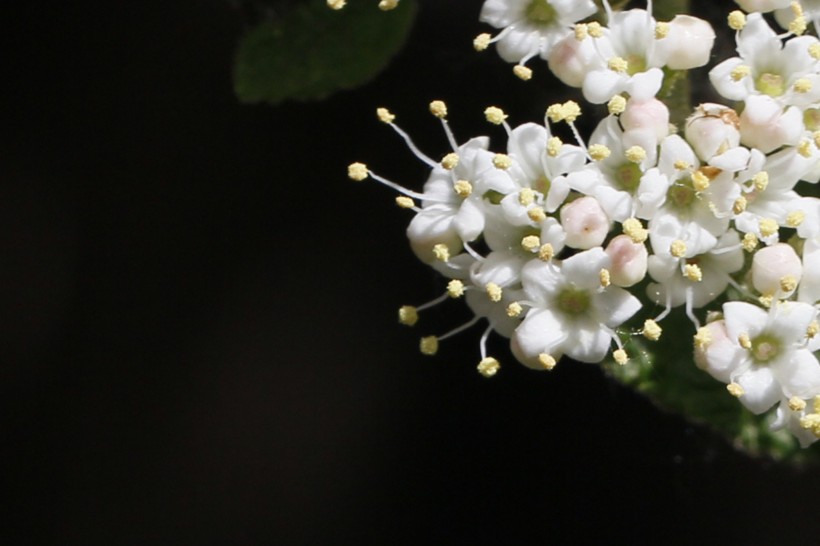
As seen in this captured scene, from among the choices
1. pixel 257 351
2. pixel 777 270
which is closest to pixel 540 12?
pixel 777 270

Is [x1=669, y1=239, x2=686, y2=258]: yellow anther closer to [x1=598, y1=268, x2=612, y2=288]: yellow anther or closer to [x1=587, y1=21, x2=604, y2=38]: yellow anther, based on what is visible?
[x1=598, y1=268, x2=612, y2=288]: yellow anther

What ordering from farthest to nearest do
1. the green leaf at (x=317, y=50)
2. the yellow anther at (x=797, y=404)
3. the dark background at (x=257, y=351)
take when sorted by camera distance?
the dark background at (x=257, y=351) < the green leaf at (x=317, y=50) < the yellow anther at (x=797, y=404)

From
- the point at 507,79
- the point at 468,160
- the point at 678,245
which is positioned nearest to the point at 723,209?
the point at 678,245

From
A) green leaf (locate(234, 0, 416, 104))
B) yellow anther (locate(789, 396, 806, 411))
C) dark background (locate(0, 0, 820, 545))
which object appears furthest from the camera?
dark background (locate(0, 0, 820, 545))

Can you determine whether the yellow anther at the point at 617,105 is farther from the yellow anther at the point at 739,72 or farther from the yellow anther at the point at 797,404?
the yellow anther at the point at 797,404

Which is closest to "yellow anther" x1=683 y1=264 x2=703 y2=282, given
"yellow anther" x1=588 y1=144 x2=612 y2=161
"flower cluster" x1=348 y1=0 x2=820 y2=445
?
"flower cluster" x1=348 y1=0 x2=820 y2=445

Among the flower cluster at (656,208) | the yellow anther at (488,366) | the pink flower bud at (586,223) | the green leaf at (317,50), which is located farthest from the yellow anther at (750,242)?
the green leaf at (317,50)
